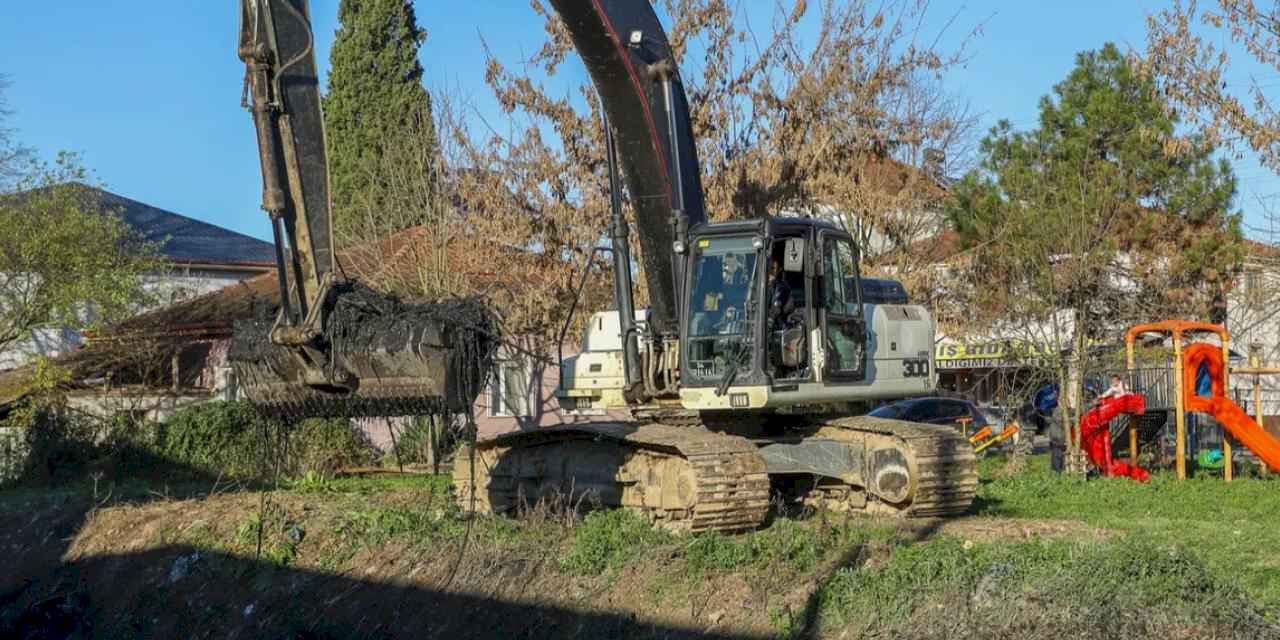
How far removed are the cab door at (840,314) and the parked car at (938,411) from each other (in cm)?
1225

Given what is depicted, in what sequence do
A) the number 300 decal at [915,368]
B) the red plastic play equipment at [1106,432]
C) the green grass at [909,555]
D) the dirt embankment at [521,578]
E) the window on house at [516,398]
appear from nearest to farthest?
the green grass at [909,555], the dirt embankment at [521,578], the number 300 decal at [915,368], the red plastic play equipment at [1106,432], the window on house at [516,398]

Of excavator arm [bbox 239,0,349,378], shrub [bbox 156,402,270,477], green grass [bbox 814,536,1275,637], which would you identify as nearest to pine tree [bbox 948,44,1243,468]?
shrub [bbox 156,402,270,477]

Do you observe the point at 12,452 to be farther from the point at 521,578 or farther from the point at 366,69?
the point at 366,69

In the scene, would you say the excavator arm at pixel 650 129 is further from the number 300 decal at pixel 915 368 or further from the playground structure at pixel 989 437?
the playground structure at pixel 989 437

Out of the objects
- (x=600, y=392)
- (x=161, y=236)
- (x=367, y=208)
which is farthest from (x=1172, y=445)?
(x=161, y=236)

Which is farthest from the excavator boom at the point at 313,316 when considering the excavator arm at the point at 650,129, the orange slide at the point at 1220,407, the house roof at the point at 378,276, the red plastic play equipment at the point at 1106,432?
the house roof at the point at 378,276

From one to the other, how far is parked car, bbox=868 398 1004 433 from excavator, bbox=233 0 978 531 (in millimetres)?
11212

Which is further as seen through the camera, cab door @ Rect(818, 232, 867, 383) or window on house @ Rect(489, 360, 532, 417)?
window on house @ Rect(489, 360, 532, 417)

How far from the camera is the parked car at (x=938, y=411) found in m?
24.8

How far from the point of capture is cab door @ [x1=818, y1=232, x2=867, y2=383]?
472 inches

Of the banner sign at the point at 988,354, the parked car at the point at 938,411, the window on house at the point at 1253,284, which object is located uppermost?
the window on house at the point at 1253,284

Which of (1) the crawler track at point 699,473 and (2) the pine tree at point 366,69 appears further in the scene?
(2) the pine tree at point 366,69

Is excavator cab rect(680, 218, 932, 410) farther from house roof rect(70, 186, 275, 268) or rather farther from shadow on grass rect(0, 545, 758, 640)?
house roof rect(70, 186, 275, 268)

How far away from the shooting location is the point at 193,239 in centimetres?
3606
